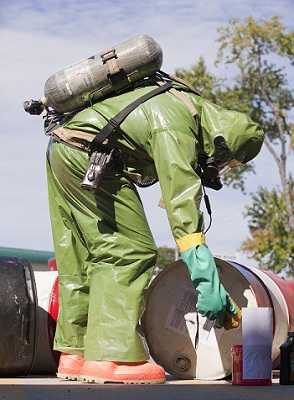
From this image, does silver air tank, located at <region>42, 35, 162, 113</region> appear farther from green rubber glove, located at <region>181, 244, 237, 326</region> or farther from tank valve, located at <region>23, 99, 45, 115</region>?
green rubber glove, located at <region>181, 244, 237, 326</region>

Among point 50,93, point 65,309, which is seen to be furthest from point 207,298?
point 50,93

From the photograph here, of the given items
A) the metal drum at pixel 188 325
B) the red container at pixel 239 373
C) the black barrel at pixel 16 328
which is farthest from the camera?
the black barrel at pixel 16 328

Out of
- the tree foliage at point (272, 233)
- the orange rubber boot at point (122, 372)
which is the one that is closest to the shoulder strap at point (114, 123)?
the orange rubber boot at point (122, 372)

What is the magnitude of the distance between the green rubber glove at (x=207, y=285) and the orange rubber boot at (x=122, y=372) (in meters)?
0.45

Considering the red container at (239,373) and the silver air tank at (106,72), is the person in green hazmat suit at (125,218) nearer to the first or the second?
the silver air tank at (106,72)

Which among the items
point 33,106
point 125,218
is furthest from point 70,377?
point 33,106

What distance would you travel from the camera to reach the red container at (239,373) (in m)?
4.76

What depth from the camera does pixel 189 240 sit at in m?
4.62

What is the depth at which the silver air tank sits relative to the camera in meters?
4.99

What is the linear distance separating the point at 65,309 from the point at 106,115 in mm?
1013

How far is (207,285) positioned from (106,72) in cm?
119

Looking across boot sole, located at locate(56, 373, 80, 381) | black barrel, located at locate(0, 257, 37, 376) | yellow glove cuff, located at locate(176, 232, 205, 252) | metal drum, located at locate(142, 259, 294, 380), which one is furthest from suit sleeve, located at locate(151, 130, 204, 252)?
black barrel, located at locate(0, 257, 37, 376)

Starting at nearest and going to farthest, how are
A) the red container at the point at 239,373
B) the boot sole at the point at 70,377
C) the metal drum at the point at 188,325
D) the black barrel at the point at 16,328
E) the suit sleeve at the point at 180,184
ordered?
1. the suit sleeve at the point at 180,184
2. the red container at the point at 239,373
3. the boot sole at the point at 70,377
4. the metal drum at the point at 188,325
5. the black barrel at the point at 16,328

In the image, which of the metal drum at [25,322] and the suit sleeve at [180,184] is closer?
the suit sleeve at [180,184]
